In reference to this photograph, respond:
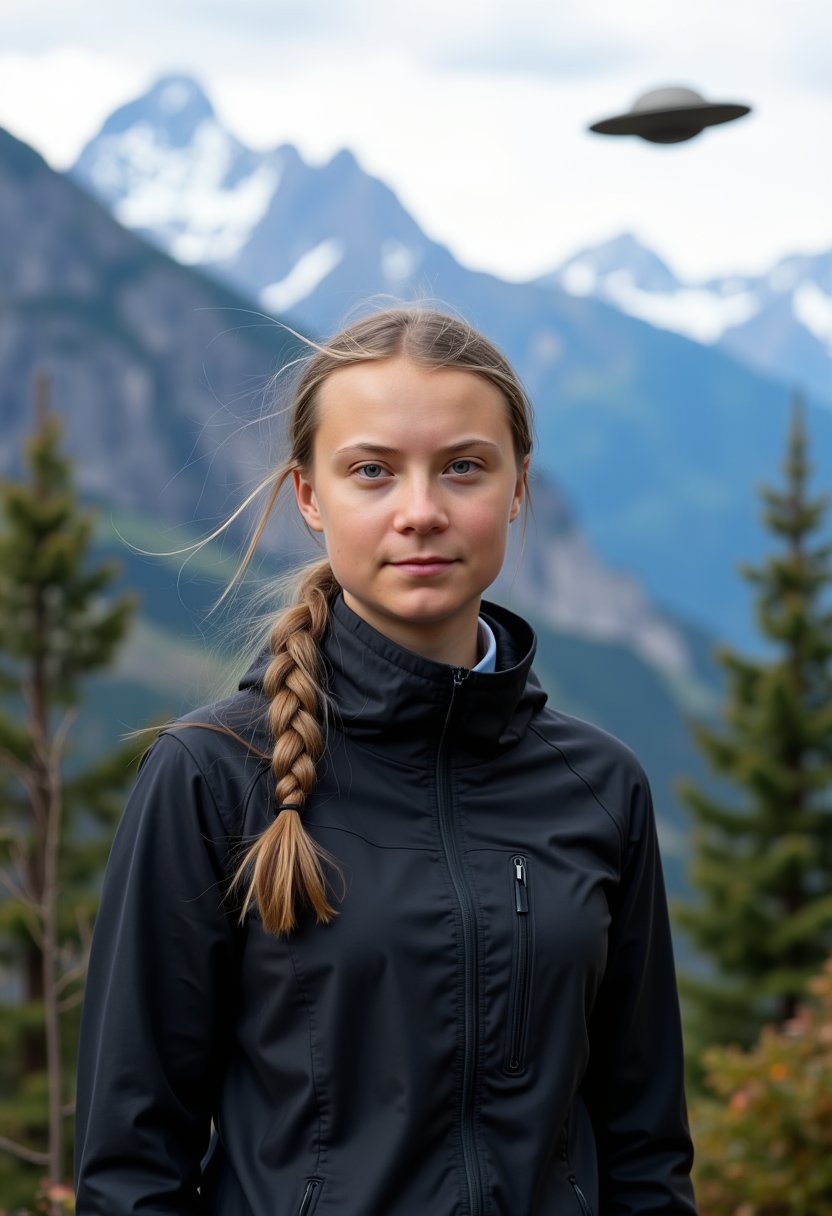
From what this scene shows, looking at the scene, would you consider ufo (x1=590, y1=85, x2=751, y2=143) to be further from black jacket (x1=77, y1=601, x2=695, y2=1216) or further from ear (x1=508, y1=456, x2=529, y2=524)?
black jacket (x1=77, y1=601, x2=695, y2=1216)

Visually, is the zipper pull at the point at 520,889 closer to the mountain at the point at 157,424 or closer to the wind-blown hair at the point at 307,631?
the wind-blown hair at the point at 307,631

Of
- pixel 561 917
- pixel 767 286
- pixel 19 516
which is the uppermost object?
pixel 561 917

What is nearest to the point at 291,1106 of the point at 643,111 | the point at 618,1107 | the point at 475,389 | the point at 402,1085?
the point at 402,1085

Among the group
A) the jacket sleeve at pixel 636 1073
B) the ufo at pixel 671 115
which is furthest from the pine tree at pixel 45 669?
the jacket sleeve at pixel 636 1073

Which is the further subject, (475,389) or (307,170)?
(307,170)

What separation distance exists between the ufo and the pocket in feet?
12.2

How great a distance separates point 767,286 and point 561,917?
192094 mm

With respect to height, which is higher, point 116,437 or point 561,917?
point 561,917

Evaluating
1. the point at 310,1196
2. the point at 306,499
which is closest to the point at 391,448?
the point at 306,499

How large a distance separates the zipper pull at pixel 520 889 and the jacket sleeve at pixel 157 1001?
33cm

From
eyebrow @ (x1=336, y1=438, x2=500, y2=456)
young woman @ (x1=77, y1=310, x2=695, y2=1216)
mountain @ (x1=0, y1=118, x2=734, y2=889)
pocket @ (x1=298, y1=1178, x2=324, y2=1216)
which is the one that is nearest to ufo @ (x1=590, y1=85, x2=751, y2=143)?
young woman @ (x1=77, y1=310, x2=695, y2=1216)

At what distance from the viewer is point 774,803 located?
19844 millimetres

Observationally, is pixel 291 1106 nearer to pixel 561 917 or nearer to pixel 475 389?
pixel 561 917

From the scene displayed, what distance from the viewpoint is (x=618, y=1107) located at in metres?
2.04
